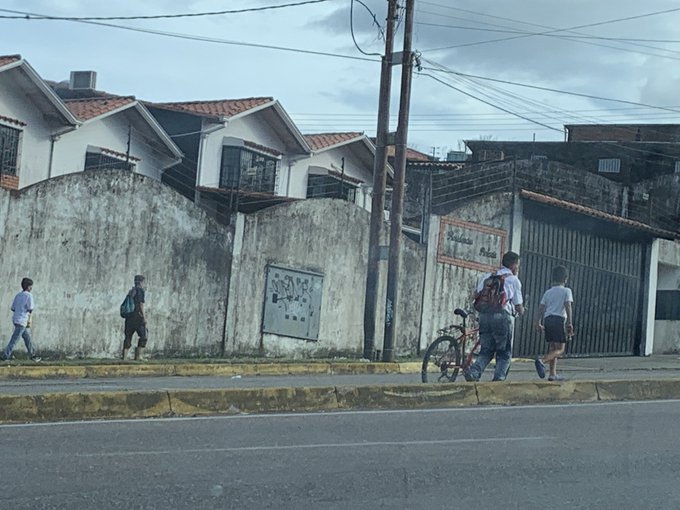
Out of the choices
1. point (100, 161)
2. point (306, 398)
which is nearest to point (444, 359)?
point (306, 398)

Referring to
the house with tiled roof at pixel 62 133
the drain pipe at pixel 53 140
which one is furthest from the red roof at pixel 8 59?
the drain pipe at pixel 53 140

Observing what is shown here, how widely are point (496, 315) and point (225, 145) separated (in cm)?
2163

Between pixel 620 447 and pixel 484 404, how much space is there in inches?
102

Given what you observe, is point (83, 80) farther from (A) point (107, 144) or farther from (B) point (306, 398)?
(B) point (306, 398)

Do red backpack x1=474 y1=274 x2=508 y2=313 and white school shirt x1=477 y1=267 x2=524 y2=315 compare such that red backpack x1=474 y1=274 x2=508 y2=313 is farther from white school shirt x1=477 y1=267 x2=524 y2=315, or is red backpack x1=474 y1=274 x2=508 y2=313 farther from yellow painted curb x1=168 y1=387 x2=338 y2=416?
yellow painted curb x1=168 y1=387 x2=338 y2=416

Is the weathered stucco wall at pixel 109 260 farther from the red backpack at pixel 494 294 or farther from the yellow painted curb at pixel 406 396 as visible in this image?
the red backpack at pixel 494 294

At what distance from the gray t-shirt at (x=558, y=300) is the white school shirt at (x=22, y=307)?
8056 mm

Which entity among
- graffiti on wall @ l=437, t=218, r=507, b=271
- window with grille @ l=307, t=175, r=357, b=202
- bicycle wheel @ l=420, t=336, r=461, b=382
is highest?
window with grille @ l=307, t=175, r=357, b=202

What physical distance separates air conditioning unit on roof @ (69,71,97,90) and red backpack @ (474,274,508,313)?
2760 cm

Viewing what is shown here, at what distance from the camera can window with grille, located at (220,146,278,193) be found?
32.0 m

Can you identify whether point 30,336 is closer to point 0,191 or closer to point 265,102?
point 0,191

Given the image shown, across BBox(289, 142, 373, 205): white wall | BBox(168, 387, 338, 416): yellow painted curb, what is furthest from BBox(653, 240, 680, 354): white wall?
BBox(168, 387, 338, 416): yellow painted curb

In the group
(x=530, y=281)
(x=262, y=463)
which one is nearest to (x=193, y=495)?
(x=262, y=463)

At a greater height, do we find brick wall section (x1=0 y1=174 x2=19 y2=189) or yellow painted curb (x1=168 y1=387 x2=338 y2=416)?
brick wall section (x1=0 y1=174 x2=19 y2=189)
